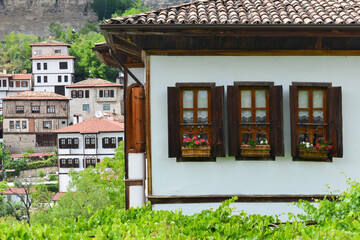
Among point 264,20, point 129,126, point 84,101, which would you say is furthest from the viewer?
point 84,101

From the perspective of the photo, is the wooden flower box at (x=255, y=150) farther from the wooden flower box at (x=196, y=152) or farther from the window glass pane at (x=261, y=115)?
the wooden flower box at (x=196, y=152)

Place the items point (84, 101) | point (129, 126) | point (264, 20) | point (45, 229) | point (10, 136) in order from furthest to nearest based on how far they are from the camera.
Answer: point (84, 101) → point (10, 136) → point (129, 126) → point (264, 20) → point (45, 229)

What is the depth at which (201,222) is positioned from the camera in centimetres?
466

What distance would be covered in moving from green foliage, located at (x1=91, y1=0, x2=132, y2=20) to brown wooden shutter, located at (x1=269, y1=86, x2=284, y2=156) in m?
107

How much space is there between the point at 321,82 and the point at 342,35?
787mm

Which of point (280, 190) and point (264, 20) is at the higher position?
point (264, 20)

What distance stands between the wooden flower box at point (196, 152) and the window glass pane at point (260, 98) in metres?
1.08

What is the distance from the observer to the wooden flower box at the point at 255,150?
321 inches

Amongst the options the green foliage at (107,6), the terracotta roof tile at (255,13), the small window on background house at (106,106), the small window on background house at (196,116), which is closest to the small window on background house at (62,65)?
the small window on background house at (106,106)

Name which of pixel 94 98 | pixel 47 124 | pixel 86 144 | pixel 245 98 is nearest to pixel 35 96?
pixel 47 124

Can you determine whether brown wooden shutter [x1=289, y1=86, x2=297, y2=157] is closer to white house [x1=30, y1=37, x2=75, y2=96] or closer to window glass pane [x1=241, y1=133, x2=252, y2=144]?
window glass pane [x1=241, y1=133, x2=252, y2=144]

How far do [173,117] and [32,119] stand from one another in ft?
192

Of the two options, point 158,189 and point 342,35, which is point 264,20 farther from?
point 158,189

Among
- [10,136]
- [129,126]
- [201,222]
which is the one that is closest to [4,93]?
[10,136]
